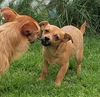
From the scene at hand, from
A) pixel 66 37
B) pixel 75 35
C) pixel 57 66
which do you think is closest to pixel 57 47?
pixel 66 37

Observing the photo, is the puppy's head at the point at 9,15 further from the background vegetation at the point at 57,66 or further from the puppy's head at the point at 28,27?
the background vegetation at the point at 57,66

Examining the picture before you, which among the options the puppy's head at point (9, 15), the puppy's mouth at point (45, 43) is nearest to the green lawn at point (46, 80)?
the puppy's mouth at point (45, 43)

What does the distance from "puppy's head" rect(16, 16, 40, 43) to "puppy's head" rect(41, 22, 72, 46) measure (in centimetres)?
81

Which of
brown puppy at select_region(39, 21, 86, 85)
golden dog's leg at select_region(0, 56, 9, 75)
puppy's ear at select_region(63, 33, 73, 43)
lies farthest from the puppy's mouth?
golden dog's leg at select_region(0, 56, 9, 75)

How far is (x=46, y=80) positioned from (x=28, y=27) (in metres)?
1.84

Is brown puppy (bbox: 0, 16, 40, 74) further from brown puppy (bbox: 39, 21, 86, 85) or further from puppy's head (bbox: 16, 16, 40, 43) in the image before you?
brown puppy (bbox: 39, 21, 86, 85)

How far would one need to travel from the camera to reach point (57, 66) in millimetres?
7395

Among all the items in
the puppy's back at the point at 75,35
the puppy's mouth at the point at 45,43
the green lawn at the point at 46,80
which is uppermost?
the puppy's mouth at the point at 45,43

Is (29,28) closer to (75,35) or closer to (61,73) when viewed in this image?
(61,73)

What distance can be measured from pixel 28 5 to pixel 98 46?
1998 mm

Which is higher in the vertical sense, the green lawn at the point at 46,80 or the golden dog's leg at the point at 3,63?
the golden dog's leg at the point at 3,63

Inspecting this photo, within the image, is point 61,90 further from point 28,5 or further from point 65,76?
point 28,5

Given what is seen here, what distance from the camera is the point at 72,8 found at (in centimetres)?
948

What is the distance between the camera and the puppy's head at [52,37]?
614 cm
